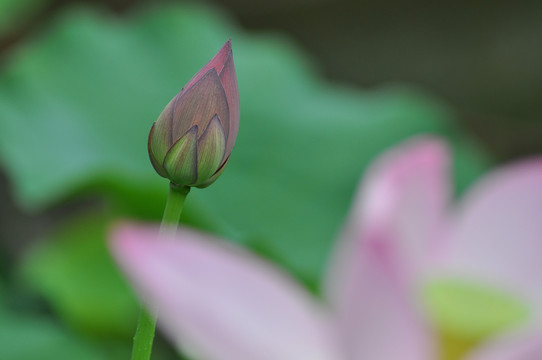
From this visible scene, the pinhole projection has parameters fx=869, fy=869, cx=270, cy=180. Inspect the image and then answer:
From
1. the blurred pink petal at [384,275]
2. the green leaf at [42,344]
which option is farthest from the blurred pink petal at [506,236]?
the green leaf at [42,344]

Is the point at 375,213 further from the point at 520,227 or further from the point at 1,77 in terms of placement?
the point at 1,77

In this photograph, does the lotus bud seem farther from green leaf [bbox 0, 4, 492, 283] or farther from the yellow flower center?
green leaf [bbox 0, 4, 492, 283]

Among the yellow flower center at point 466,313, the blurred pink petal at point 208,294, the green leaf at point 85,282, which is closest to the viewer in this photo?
the blurred pink petal at point 208,294

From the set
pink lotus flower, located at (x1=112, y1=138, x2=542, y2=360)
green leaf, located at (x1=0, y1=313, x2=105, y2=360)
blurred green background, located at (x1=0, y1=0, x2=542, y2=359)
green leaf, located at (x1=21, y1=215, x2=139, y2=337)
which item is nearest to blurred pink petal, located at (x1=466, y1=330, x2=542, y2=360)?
pink lotus flower, located at (x1=112, y1=138, x2=542, y2=360)

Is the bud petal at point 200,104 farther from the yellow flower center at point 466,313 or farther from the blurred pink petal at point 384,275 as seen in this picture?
the yellow flower center at point 466,313

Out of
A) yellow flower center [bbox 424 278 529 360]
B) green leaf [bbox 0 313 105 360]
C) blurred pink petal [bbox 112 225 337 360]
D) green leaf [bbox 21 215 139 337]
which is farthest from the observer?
green leaf [bbox 21 215 139 337]

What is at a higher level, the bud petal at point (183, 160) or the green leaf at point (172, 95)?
the green leaf at point (172, 95)

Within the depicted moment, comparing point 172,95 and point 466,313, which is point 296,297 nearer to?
point 466,313
